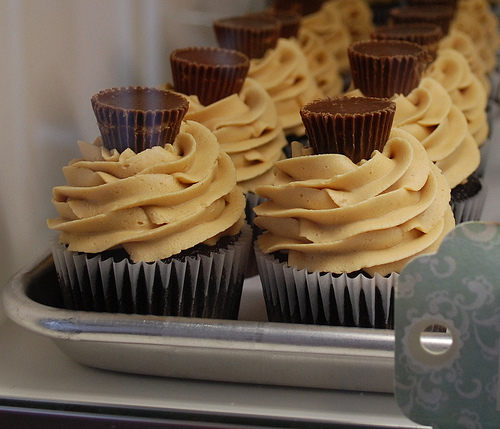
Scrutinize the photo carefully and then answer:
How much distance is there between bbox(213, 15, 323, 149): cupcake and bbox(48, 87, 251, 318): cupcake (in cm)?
65

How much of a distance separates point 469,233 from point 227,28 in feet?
4.52

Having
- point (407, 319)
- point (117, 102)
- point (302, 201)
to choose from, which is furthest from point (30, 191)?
point (407, 319)

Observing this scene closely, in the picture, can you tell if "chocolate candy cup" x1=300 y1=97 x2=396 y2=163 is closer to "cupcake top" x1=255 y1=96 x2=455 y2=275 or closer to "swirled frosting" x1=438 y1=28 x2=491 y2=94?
"cupcake top" x1=255 y1=96 x2=455 y2=275

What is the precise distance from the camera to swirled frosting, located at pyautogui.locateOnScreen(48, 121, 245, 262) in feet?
4.60

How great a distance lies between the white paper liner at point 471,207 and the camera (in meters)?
1.77

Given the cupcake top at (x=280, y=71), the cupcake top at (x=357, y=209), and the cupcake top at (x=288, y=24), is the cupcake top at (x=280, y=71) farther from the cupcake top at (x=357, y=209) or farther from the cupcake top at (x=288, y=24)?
the cupcake top at (x=357, y=209)

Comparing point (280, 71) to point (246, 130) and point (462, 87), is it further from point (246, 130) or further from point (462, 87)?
point (462, 87)

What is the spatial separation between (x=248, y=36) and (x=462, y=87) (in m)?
0.66

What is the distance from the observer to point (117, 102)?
141 cm

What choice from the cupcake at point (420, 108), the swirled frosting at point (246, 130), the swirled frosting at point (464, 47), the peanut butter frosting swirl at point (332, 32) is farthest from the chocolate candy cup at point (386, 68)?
the peanut butter frosting swirl at point (332, 32)

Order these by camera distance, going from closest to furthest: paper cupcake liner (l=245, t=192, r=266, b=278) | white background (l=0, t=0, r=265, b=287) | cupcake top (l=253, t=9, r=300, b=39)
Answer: white background (l=0, t=0, r=265, b=287) → paper cupcake liner (l=245, t=192, r=266, b=278) → cupcake top (l=253, t=9, r=300, b=39)

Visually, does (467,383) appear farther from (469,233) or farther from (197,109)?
(197,109)

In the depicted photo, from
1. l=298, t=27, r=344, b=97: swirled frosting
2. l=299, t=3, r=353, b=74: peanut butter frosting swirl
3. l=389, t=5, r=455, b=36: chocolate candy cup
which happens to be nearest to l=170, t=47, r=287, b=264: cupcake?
l=298, t=27, r=344, b=97: swirled frosting

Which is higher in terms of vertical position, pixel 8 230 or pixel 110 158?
pixel 110 158
